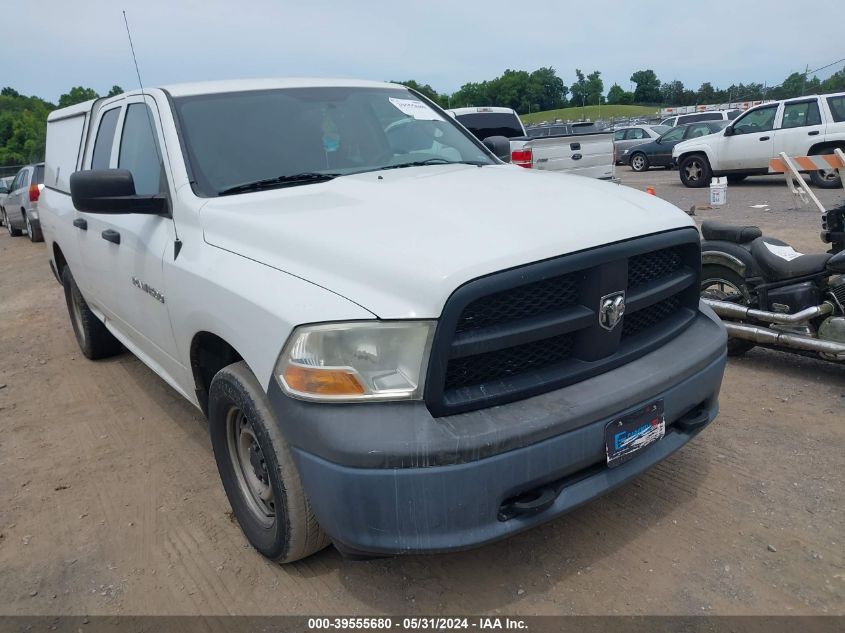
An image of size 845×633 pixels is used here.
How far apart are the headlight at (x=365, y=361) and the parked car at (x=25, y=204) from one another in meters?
14.2

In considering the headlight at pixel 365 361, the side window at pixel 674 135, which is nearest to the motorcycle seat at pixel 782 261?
the headlight at pixel 365 361

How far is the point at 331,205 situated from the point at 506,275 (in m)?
0.96

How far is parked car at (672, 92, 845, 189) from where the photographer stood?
13359 mm

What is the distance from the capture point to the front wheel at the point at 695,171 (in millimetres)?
15727

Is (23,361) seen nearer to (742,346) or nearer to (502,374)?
(502,374)

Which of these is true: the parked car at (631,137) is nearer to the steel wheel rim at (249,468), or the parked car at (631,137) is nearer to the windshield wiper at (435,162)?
the windshield wiper at (435,162)

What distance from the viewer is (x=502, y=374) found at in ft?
7.50

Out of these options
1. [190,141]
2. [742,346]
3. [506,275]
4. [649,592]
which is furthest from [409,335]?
[742,346]

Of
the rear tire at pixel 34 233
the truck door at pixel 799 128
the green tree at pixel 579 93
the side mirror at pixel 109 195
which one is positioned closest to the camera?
the side mirror at pixel 109 195

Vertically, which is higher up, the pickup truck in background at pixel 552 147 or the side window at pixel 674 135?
the pickup truck in background at pixel 552 147

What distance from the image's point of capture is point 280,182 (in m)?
3.15

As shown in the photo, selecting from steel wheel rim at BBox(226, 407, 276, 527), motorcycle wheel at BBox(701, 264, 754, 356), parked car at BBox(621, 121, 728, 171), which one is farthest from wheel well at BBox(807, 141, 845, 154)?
steel wheel rim at BBox(226, 407, 276, 527)

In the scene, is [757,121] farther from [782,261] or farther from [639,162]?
[782,261]

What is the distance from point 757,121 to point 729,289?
12.0 meters
